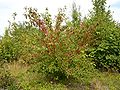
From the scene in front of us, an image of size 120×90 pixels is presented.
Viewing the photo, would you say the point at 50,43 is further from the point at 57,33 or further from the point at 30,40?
the point at 30,40

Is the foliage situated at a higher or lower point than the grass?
higher

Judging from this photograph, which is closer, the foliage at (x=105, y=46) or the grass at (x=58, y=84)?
the grass at (x=58, y=84)

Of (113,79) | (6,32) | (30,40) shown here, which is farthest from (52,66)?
(6,32)

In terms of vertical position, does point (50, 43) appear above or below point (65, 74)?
above

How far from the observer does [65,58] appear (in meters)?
12.0

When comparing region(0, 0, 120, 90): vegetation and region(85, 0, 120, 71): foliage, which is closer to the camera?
region(0, 0, 120, 90): vegetation

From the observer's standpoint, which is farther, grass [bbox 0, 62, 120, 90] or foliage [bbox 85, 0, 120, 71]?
foliage [bbox 85, 0, 120, 71]

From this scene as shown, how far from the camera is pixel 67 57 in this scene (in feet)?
39.3

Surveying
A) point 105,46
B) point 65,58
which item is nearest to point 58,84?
point 65,58

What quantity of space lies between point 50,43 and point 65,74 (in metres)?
1.26

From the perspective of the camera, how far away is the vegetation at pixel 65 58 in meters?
12.1

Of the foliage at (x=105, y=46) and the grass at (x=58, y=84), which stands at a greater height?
the foliage at (x=105, y=46)

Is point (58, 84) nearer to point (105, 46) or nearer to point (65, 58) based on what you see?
point (65, 58)

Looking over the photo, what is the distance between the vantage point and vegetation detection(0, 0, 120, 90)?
12.1 m
